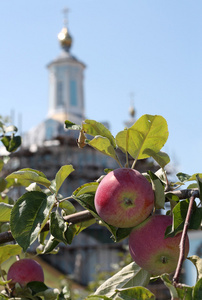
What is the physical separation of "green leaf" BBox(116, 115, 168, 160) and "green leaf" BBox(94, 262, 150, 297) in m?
0.17

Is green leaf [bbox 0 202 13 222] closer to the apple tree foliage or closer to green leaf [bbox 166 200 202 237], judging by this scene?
the apple tree foliage

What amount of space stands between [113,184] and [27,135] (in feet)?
67.6

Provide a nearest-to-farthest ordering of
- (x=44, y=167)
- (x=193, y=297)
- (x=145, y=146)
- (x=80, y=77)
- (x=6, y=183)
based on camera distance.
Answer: (x=193, y=297) < (x=145, y=146) < (x=6, y=183) < (x=44, y=167) < (x=80, y=77)

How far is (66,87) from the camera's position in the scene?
22500mm

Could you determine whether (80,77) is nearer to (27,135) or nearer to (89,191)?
(27,135)

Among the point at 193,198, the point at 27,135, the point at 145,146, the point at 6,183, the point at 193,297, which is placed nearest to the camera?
the point at 193,297

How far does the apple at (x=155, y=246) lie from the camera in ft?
2.19

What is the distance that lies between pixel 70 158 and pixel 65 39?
8.53 m

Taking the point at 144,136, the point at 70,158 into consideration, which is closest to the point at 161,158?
the point at 144,136

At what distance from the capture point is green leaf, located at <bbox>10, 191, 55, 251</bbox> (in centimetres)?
67

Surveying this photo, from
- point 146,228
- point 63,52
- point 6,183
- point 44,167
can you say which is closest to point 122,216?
point 146,228

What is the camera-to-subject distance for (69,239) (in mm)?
750

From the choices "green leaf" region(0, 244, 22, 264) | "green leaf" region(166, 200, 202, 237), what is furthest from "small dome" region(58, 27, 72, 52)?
"green leaf" region(166, 200, 202, 237)

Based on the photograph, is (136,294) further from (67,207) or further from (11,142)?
(11,142)
